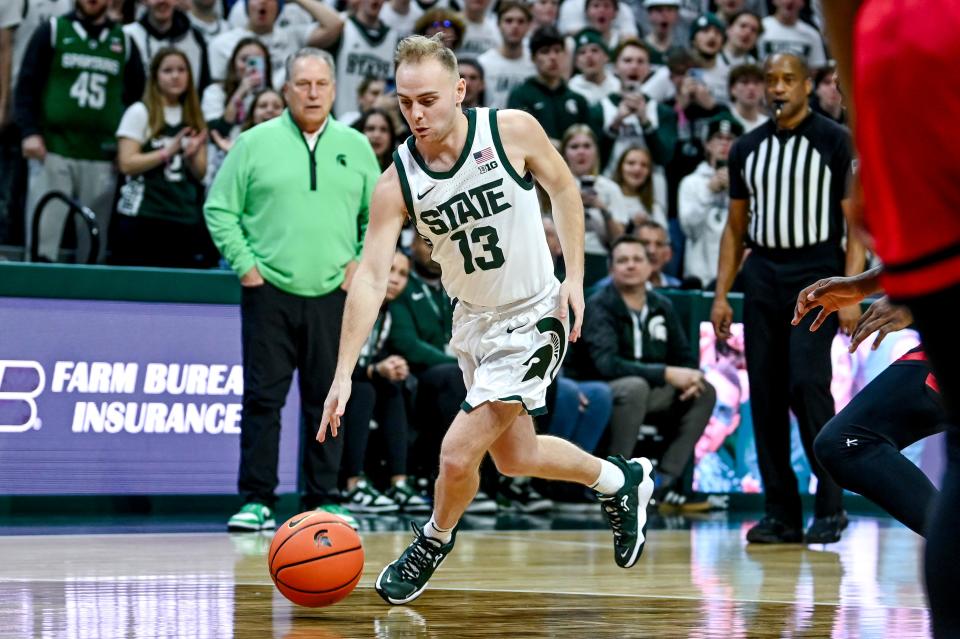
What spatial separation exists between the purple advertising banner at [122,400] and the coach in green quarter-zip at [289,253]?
91 cm

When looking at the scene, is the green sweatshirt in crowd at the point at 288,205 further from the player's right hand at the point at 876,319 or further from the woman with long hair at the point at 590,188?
the player's right hand at the point at 876,319

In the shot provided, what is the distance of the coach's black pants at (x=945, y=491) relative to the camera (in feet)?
7.34

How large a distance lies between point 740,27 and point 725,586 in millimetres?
8454

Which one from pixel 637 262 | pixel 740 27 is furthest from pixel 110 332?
pixel 740 27

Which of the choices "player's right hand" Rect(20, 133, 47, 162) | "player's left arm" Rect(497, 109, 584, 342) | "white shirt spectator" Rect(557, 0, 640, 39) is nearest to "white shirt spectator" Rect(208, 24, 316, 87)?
"player's right hand" Rect(20, 133, 47, 162)

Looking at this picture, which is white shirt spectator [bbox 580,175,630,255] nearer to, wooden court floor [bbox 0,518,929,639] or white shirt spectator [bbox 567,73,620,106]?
white shirt spectator [bbox 567,73,620,106]

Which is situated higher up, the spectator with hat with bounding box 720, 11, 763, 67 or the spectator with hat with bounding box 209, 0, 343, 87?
the spectator with hat with bounding box 720, 11, 763, 67

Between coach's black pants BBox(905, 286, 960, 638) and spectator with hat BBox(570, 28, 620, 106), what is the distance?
978cm

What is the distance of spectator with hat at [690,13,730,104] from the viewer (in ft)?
42.4

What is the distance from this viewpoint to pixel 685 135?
1227 centimetres

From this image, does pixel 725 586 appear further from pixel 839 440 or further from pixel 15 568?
pixel 15 568

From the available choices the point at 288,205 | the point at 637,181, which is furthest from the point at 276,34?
the point at 288,205

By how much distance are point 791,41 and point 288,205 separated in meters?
7.44

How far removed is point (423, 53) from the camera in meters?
5.13
